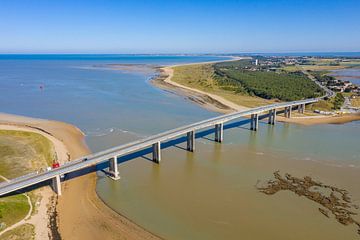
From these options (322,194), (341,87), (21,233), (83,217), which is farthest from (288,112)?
(21,233)

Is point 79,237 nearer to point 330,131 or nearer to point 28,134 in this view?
point 28,134

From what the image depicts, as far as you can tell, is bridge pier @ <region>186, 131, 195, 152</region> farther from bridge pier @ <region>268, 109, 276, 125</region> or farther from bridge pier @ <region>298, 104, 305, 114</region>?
bridge pier @ <region>298, 104, 305, 114</region>

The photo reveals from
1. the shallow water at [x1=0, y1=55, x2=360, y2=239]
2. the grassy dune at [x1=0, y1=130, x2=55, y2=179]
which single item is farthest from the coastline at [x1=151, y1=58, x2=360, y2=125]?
the grassy dune at [x1=0, y1=130, x2=55, y2=179]

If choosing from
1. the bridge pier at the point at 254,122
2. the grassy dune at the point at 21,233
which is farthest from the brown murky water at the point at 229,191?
the grassy dune at the point at 21,233

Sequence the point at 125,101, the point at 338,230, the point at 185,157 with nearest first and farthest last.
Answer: the point at 338,230, the point at 185,157, the point at 125,101

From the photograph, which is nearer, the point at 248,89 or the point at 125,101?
the point at 125,101

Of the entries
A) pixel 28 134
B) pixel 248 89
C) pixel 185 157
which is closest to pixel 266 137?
pixel 185 157

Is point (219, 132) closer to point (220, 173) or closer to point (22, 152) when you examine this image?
point (220, 173)
